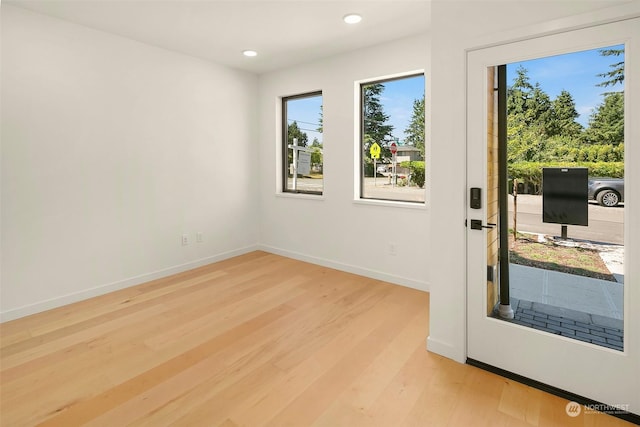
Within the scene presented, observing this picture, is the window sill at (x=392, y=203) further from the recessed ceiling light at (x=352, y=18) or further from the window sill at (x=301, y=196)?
the recessed ceiling light at (x=352, y=18)

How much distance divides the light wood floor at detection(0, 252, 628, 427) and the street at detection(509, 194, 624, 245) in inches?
36.9

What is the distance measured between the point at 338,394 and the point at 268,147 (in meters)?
3.78

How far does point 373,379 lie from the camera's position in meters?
2.19

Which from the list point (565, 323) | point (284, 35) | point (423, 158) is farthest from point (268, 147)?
point (565, 323)

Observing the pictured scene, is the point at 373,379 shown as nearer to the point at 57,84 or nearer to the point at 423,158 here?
the point at 423,158

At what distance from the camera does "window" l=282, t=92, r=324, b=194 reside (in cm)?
471

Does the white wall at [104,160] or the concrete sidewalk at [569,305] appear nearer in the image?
the concrete sidewalk at [569,305]

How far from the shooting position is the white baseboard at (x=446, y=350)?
7.72ft

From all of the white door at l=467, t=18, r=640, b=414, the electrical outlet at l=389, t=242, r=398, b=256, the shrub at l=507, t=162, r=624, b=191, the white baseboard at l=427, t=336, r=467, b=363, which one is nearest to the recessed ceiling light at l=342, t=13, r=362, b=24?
the white door at l=467, t=18, r=640, b=414

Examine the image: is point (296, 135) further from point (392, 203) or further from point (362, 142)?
point (392, 203)

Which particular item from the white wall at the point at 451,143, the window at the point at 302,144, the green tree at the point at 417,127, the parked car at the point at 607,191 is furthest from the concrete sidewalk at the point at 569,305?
the window at the point at 302,144

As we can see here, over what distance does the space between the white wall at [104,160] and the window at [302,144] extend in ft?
2.25

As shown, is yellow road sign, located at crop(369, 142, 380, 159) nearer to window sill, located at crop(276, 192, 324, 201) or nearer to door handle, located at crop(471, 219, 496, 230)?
window sill, located at crop(276, 192, 324, 201)

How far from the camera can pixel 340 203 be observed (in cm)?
435
